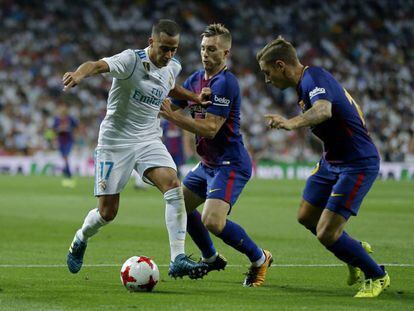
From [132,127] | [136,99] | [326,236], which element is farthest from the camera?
[132,127]

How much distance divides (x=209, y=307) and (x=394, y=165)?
2641 cm

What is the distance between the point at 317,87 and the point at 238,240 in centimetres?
189

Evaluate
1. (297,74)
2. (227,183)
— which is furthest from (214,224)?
(297,74)

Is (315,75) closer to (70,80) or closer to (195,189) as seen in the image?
(70,80)

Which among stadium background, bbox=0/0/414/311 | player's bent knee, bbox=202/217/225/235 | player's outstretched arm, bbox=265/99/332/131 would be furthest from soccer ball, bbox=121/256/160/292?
stadium background, bbox=0/0/414/311

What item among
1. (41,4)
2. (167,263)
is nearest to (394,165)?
(41,4)

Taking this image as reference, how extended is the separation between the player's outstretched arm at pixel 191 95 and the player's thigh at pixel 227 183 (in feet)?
2.20

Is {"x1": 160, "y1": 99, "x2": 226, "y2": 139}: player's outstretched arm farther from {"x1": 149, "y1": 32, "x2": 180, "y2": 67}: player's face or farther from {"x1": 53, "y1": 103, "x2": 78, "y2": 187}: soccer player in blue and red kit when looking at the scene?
{"x1": 53, "y1": 103, "x2": 78, "y2": 187}: soccer player in blue and red kit

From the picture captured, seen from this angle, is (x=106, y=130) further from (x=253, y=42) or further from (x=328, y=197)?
(x=253, y=42)

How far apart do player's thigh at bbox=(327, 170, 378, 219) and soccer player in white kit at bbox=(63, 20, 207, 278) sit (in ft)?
4.91

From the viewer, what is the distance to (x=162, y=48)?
9.05 meters

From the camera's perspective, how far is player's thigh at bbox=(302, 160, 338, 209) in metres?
8.58

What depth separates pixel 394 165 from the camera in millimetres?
33125

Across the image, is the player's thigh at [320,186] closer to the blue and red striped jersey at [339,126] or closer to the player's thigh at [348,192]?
the blue and red striped jersey at [339,126]
